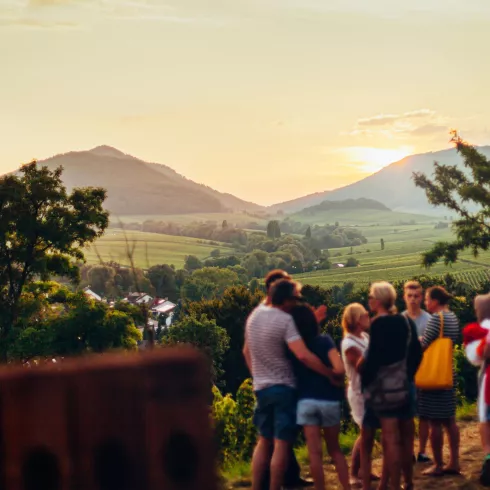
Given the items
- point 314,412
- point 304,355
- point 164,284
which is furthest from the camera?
point 164,284

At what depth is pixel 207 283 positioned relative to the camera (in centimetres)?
9731

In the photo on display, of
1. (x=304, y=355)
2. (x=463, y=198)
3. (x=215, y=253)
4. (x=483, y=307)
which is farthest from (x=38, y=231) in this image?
(x=215, y=253)

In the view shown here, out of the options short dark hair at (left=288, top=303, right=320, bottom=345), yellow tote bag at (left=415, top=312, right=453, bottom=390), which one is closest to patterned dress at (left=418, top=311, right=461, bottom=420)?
yellow tote bag at (left=415, top=312, right=453, bottom=390)

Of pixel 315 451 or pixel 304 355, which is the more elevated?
pixel 304 355

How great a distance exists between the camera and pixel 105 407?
5.09ft

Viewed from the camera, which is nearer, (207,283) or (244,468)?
(244,468)

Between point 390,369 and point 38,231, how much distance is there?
3182cm

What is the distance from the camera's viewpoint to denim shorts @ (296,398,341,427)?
6316 mm

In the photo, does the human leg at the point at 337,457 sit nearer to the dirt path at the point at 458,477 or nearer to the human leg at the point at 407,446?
the human leg at the point at 407,446

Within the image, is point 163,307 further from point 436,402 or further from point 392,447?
point 392,447

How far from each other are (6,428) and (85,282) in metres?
103

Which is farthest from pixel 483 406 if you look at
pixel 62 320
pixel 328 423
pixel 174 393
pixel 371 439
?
pixel 62 320

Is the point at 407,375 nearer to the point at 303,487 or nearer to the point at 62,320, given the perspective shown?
the point at 303,487

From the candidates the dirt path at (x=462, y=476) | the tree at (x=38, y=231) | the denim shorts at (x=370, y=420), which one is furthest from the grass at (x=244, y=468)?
the tree at (x=38, y=231)
